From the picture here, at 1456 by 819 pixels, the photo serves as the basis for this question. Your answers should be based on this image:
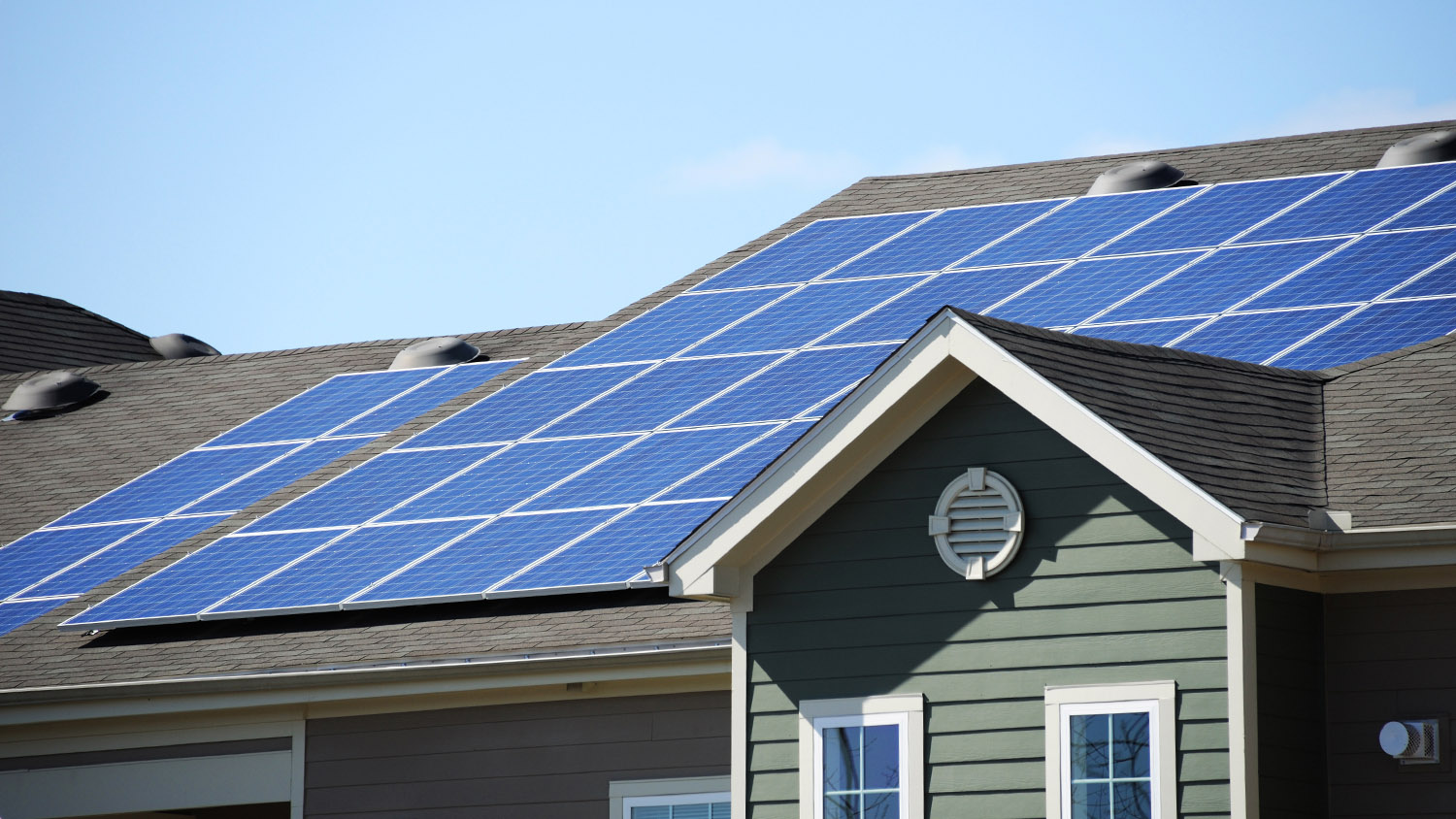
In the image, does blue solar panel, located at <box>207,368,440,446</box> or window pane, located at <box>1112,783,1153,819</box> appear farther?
blue solar panel, located at <box>207,368,440,446</box>

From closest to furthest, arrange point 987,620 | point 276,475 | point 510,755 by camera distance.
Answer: point 987,620
point 510,755
point 276,475

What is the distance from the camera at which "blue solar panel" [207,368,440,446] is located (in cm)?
2142

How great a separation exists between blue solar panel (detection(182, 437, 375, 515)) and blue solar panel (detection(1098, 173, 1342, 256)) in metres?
7.60

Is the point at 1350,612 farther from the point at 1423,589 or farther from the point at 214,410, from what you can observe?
the point at 214,410

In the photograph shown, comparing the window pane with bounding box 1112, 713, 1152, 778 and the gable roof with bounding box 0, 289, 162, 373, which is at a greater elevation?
the gable roof with bounding box 0, 289, 162, 373

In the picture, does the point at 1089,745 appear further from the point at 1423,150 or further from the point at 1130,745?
the point at 1423,150

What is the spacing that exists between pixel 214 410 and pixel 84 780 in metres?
6.70

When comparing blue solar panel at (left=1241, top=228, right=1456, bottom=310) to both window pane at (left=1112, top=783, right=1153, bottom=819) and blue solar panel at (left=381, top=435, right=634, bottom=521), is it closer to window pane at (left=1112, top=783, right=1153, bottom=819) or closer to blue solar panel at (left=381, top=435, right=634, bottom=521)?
blue solar panel at (left=381, top=435, right=634, bottom=521)

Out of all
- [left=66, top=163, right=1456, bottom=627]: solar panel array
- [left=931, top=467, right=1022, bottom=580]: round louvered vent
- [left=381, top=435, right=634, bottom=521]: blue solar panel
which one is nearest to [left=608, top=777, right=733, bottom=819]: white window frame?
[left=66, top=163, right=1456, bottom=627]: solar panel array

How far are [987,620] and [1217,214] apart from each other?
864 centimetres

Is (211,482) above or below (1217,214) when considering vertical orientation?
below

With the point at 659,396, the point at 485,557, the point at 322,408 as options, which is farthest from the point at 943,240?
the point at 485,557

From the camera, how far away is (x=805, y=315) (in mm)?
19984

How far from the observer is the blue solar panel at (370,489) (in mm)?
18281
